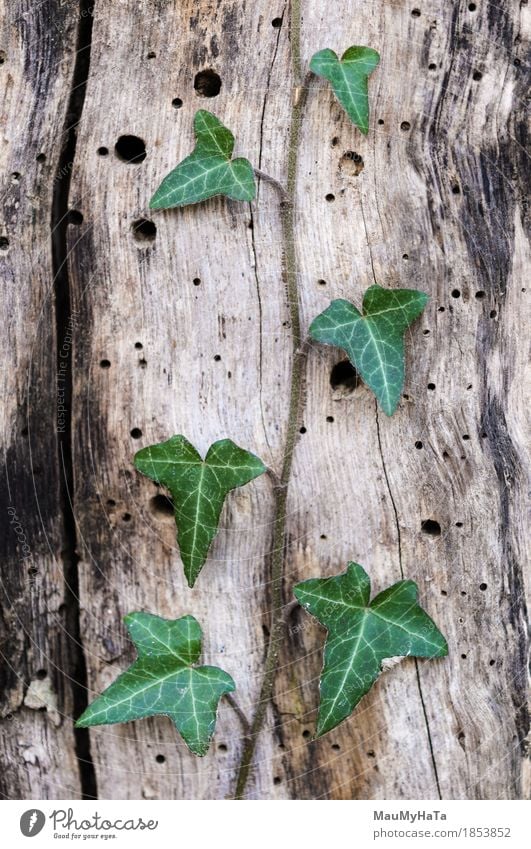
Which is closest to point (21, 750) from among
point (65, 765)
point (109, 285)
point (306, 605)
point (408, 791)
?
point (65, 765)

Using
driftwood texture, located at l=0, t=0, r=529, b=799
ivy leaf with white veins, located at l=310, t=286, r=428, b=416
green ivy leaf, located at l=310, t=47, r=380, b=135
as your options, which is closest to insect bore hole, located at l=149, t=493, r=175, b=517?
driftwood texture, located at l=0, t=0, r=529, b=799

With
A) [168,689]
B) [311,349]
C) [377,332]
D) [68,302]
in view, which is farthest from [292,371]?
[168,689]

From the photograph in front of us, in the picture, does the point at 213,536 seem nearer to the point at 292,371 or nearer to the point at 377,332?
the point at 292,371

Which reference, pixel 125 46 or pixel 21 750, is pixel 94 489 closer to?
pixel 21 750

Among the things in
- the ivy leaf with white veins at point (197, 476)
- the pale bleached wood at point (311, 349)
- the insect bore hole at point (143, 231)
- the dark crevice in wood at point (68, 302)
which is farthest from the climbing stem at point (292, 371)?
the dark crevice in wood at point (68, 302)

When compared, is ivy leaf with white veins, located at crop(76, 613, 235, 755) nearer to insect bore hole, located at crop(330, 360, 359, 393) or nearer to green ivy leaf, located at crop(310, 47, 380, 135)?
insect bore hole, located at crop(330, 360, 359, 393)

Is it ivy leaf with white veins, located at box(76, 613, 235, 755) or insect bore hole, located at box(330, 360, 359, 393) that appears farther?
insect bore hole, located at box(330, 360, 359, 393)

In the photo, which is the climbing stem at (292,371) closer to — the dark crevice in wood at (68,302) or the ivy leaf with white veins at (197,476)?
the ivy leaf with white veins at (197,476)
